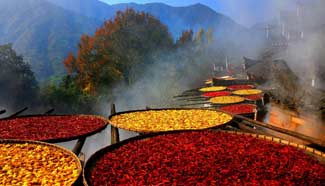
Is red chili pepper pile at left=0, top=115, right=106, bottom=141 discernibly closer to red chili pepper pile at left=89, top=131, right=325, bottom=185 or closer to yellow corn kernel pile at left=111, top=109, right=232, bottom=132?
yellow corn kernel pile at left=111, top=109, right=232, bottom=132

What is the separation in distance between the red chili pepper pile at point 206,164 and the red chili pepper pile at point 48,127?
170 cm

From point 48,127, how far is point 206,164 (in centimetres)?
399

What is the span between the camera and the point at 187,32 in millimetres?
55312

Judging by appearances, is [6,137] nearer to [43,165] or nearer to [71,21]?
[43,165]

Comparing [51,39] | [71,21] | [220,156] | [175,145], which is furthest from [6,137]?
[71,21]

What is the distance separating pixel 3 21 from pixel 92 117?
470 feet

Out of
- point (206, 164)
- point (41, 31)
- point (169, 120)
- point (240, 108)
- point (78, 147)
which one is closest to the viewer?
point (206, 164)

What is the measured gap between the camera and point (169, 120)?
663cm

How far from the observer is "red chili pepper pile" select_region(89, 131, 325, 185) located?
3363 millimetres

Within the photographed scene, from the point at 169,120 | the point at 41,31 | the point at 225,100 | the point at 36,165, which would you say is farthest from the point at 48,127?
the point at 41,31

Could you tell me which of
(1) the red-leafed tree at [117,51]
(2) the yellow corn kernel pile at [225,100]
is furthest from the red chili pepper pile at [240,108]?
(1) the red-leafed tree at [117,51]

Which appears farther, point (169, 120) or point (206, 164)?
point (169, 120)

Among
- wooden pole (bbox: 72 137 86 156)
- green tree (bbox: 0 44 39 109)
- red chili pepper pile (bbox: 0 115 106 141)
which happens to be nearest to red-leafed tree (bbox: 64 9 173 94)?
green tree (bbox: 0 44 39 109)

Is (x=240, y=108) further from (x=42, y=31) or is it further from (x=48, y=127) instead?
(x=42, y=31)
